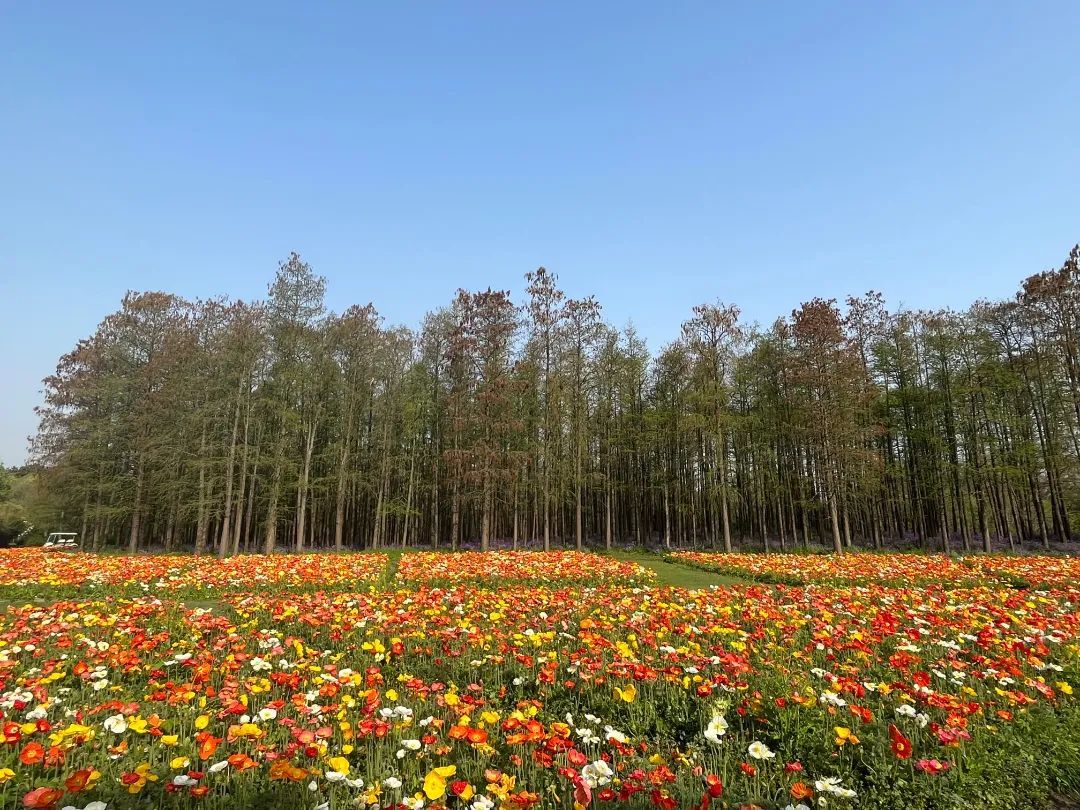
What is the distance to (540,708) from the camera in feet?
15.7

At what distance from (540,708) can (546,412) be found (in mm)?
26661

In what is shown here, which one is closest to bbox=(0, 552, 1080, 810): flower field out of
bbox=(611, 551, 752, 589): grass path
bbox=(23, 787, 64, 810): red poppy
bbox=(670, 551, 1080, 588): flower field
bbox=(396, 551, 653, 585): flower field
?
bbox=(23, 787, 64, 810): red poppy

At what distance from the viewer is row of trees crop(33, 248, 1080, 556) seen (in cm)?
2902

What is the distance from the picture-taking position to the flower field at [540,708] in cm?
330

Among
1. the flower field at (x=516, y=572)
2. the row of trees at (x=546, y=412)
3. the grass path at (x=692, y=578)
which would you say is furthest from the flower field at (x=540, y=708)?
the row of trees at (x=546, y=412)

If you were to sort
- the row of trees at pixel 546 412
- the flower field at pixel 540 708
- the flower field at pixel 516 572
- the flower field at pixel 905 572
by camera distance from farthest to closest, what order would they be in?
the row of trees at pixel 546 412 → the flower field at pixel 905 572 → the flower field at pixel 516 572 → the flower field at pixel 540 708

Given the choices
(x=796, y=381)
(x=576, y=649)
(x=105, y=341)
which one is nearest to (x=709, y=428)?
(x=796, y=381)

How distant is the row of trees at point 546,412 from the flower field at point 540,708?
21.1 meters

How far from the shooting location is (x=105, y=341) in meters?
34.4

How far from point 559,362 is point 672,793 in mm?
28619

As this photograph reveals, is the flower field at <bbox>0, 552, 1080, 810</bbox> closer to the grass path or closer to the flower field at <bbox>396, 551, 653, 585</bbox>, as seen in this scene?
the flower field at <bbox>396, 551, 653, 585</bbox>

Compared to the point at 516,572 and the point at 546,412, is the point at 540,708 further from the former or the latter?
the point at 546,412

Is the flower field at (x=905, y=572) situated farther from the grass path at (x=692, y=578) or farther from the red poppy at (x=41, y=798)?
the red poppy at (x=41, y=798)

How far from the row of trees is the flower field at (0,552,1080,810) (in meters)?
21.1
